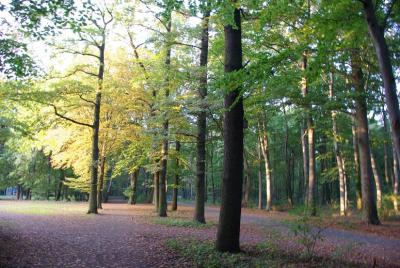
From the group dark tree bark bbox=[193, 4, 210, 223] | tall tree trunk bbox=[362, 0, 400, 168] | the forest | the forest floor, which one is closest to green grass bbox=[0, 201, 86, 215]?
the forest

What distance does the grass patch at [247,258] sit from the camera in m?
7.57

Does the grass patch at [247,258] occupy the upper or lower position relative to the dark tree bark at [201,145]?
lower

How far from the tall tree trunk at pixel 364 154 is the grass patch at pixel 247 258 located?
30.5 ft

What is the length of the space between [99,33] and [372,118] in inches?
893

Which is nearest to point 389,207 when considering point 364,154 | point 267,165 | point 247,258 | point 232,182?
point 364,154

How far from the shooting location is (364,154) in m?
17.4

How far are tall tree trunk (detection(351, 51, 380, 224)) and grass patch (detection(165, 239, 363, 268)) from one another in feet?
30.5

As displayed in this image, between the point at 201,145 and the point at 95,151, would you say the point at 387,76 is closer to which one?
the point at 201,145

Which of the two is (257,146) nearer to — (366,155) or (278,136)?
(278,136)

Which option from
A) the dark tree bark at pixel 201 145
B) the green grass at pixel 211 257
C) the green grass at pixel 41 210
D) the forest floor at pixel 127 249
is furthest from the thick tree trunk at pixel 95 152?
the green grass at pixel 211 257

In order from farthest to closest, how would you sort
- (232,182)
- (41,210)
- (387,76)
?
(41,210), (232,182), (387,76)

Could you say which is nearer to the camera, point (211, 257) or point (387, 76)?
point (387, 76)

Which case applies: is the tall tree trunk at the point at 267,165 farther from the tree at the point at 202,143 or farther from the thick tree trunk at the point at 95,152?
the thick tree trunk at the point at 95,152

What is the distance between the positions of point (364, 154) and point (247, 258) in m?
11.7
